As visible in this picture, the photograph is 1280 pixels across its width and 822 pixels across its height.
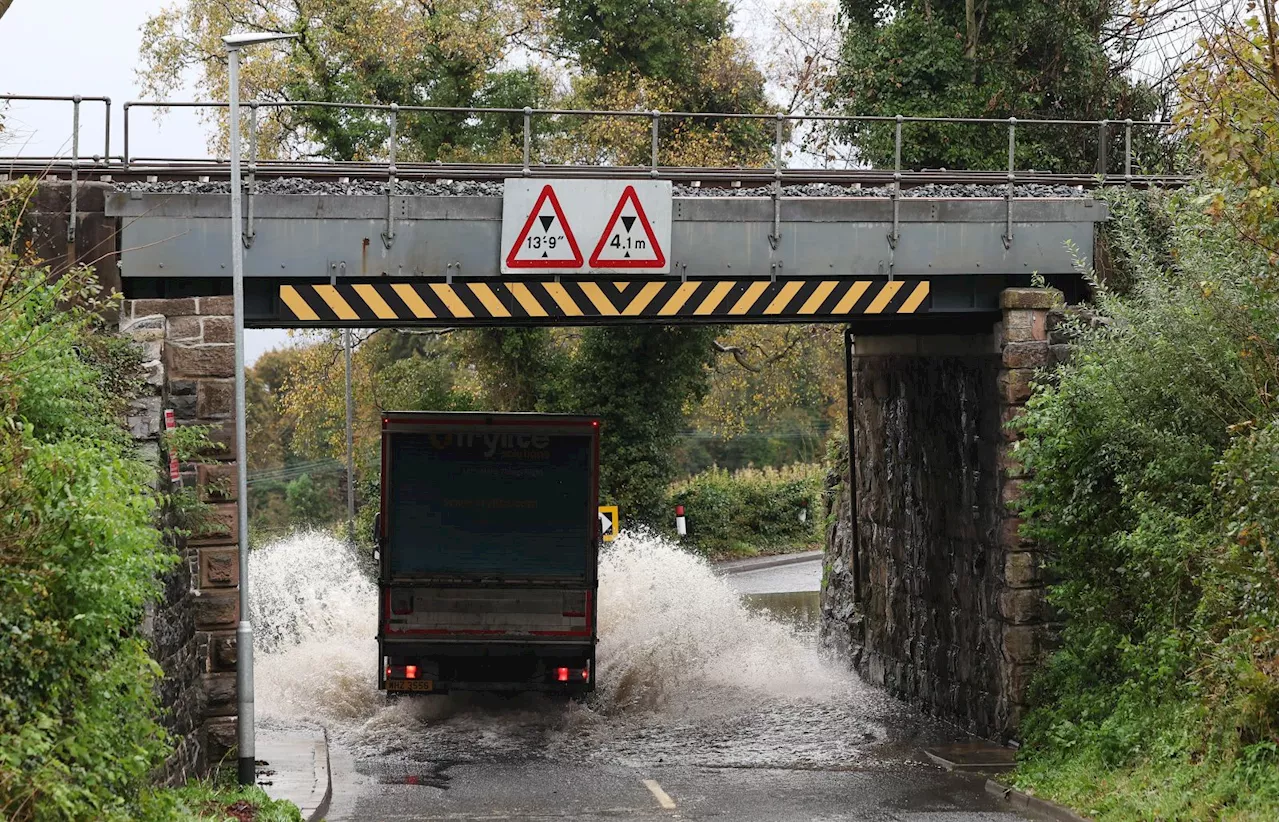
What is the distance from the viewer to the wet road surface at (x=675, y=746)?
15.2m

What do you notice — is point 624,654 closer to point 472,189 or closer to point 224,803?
point 472,189

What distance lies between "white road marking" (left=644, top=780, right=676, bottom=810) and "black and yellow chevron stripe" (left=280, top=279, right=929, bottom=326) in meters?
4.76

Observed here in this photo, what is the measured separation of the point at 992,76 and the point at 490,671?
15986 mm

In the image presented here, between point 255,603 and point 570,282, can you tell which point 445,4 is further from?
point 570,282

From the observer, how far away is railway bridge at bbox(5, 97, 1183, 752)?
15930 millimetres

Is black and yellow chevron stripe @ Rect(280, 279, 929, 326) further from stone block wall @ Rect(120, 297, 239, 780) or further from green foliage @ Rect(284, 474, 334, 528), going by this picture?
green foliage @ Rect(284, 474, 334, 528)

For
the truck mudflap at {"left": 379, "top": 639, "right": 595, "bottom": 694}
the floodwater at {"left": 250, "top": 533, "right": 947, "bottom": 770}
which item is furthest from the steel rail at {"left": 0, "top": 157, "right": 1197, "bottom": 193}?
the floodwater at {"left": 250, "top": 533, "right": 947, "bottom": 770}

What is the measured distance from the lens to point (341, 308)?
1634cm

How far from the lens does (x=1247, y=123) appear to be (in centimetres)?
1359

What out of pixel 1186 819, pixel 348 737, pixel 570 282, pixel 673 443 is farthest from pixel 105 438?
pixel 673 443

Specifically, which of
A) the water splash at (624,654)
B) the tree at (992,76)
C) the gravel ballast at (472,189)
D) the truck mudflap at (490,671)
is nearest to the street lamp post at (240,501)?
the gravel ballast at (472,189)

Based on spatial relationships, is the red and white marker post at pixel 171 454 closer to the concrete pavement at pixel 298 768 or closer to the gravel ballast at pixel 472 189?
the gravel ballast at pixel 472 189

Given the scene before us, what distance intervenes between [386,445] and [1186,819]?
10.4m

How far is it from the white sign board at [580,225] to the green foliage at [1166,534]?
176 inches
